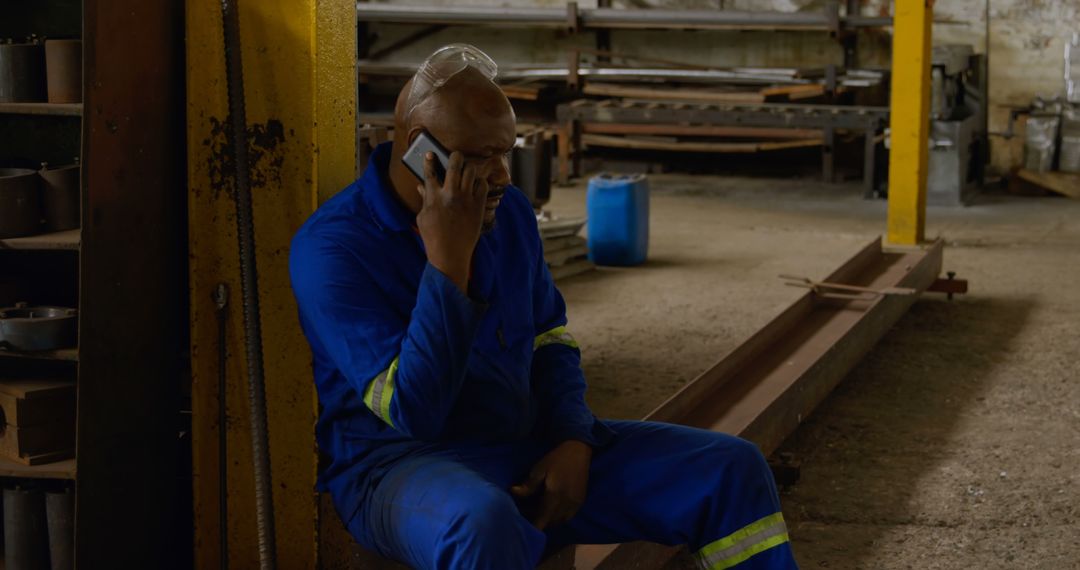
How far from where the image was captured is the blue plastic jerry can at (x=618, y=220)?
8070 mm

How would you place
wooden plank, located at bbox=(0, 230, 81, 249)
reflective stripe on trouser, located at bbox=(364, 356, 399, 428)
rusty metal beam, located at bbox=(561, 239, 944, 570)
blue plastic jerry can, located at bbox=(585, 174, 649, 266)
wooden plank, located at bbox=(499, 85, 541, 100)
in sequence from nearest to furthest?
reflective stripe on trouser, located at bbox=(364, 356, 399, 428) < wooden plank, located at bbox=(0, 230, 81, 249) < rusty metal beam, located at bbox=(561, 239, 944, 570) < blue plastic jerry can, located at bbox=(585, 174, 649, 266) < wooden plank, located at bbox=(499, 85, 541, 100)

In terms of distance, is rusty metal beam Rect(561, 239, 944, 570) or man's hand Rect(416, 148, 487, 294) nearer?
man's hand Rect(416, 148, 487, 294)

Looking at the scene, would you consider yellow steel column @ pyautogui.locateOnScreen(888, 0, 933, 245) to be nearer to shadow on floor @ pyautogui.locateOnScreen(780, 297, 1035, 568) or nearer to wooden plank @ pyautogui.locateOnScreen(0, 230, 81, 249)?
shadow on floor @ pyautogui.locateOnScreen(780, 297, 1035, 568)

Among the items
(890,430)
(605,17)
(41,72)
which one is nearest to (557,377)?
(41,72)

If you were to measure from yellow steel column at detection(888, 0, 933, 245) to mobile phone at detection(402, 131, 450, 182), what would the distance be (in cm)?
599

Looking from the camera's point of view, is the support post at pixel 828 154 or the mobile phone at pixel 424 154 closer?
the mobile phone at pixel 424 154

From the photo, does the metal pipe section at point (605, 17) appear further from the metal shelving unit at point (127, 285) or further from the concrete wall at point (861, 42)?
the metal shelving unit at point (127, 285)

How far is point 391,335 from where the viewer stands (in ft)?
7.66

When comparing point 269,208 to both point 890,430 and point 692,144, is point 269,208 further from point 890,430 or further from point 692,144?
point 692,144

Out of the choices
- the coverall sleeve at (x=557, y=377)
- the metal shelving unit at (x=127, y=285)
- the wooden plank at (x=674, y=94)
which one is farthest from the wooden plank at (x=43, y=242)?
the wooden plank at (x=674, y=94)

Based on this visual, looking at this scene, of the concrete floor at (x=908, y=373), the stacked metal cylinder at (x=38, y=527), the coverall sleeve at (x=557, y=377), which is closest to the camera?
the coverall sleeve at (x=557, y=377)

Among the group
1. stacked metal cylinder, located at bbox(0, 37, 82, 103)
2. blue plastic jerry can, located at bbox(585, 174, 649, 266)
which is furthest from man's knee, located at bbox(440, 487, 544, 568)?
blue plastic jerry can, located at bbox(585, 174, 649, 266)

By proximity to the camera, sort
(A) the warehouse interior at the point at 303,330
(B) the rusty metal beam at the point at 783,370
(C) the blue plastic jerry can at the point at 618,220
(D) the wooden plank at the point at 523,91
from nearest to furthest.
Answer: (A) the warehouse interior at the point at 303,330
(B) the rusty metal beam at the point at 783,370
(C) the blue plastic jerry can at the point at 618,220
(D) the wooden plank at the point at 523,91

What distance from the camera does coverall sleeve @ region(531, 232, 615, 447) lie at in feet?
8.59
